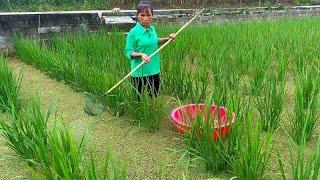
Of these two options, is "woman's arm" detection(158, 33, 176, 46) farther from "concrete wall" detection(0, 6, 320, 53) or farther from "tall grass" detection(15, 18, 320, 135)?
"concrete wall" detection(0, 6, 320, 53)

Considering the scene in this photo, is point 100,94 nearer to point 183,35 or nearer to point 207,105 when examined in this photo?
point 207,105

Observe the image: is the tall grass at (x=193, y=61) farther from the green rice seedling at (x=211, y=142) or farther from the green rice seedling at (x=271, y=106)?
the green rice seedling at (x=211, y=142)

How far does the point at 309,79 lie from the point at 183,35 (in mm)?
2660

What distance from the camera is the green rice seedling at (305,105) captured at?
2405 mm

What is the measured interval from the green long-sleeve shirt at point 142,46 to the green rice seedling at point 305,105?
1.15 metres

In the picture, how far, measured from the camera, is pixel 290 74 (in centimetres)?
419

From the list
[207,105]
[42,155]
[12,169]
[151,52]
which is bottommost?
[12,169]

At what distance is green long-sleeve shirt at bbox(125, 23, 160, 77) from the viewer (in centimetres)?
305

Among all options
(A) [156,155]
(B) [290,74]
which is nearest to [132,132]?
(A) [156,155]

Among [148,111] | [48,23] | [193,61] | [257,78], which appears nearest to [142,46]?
[148,111]

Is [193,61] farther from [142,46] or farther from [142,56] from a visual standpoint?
[142,56]

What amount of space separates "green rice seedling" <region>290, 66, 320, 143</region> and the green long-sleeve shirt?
115cm

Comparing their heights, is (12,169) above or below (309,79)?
below

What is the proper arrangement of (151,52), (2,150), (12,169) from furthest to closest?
1. (151,52)
2. (2,150)
3. (12,169)
